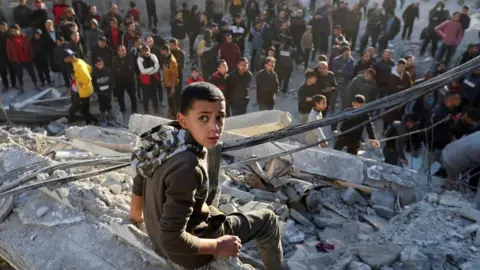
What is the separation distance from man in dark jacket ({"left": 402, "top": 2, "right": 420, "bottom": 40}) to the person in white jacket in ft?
24.6

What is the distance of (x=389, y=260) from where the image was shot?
3.62 m

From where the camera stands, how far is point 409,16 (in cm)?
1266

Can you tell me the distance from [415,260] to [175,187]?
2.37m

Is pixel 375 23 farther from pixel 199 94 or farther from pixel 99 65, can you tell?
pixel 199 94

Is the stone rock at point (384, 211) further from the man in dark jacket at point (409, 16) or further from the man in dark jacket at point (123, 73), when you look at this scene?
the man in dark jacket at point (409, 16)

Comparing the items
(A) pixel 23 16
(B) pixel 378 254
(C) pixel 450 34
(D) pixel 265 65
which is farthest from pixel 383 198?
(A) pixel 23 16

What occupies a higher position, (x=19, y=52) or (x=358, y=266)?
(x=19, y=52)

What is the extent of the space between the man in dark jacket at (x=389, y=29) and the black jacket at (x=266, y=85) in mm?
4696

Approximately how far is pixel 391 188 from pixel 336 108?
15.7ft

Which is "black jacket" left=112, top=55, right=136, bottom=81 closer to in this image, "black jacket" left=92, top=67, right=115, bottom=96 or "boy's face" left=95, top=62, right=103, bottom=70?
"black jacket" left=92, top=67, right=115, bottom=96

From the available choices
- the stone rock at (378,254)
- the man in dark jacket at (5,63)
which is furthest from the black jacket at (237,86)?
the stone rock at (378,254)

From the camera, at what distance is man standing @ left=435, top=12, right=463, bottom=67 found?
34.3ft

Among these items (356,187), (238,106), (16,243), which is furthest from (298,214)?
(238,106)

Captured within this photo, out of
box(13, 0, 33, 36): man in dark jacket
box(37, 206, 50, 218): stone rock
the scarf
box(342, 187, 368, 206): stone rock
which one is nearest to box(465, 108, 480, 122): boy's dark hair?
box(342, 187, 368, 206): stone rock
